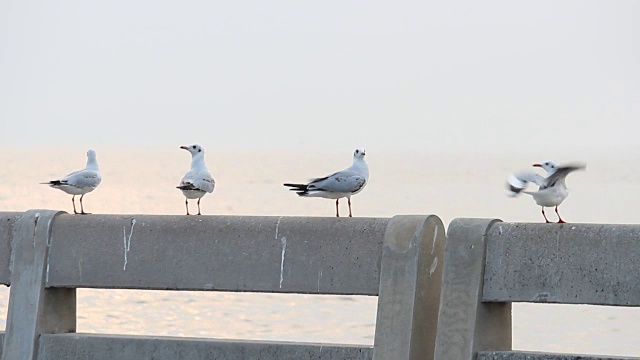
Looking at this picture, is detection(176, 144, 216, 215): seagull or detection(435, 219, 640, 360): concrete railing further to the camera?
detection(176, 144, 216, 215): seagull

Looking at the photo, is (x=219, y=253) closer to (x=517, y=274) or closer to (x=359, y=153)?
(x=517, y=274)

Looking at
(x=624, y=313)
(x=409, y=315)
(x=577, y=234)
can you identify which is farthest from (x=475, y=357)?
(x=624, y=313)

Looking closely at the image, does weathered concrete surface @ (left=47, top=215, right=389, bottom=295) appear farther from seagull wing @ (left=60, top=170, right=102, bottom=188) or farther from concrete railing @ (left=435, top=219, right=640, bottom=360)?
seagull wing @ (left=60, top=170, right=102, bottom=188)

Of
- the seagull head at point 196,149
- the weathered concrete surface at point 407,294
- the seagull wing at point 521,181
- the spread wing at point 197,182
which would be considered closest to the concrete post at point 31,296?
the spread wing at point 197,182

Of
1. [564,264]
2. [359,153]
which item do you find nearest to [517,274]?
[564,264]

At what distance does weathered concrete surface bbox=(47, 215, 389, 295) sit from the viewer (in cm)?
728

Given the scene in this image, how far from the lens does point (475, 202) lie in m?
77.7

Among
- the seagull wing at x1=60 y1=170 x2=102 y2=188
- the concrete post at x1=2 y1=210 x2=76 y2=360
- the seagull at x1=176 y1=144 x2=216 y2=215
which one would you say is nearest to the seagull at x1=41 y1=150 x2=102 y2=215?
the seagull wing at x1=60 y1=170 x2=102 y2=188

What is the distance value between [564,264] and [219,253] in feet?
6.67

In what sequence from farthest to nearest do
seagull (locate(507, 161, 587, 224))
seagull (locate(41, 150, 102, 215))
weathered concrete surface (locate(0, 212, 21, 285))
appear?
seagull (locate(41, 150, 102, 215)), weathered concrete surface (locate(0, 212, 21, 285)), seagull (locate(507, 161, 587, 224))

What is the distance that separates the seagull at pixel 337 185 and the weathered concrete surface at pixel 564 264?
2141 mm

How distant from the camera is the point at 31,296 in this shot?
25.7 feet

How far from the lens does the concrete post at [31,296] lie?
779cm

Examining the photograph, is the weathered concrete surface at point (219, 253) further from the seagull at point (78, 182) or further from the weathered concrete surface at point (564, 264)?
the seagull at point (78, 182)
